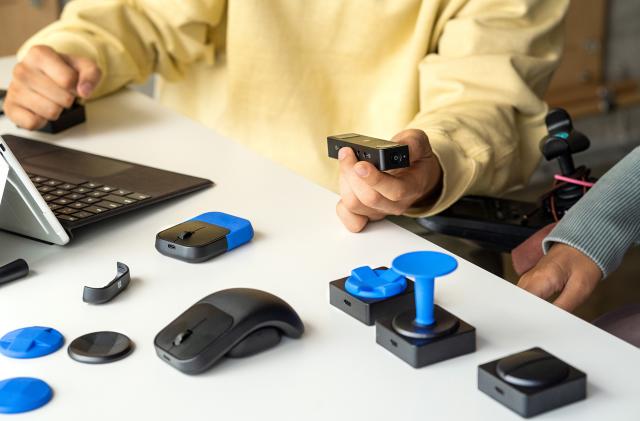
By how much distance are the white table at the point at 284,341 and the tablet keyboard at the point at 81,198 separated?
0.02 m

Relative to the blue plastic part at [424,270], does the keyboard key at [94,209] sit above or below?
below

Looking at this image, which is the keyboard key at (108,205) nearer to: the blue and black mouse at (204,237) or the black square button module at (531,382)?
the blue and black mouse at (204,237)

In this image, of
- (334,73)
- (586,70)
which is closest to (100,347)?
(334,73)

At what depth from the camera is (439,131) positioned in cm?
101

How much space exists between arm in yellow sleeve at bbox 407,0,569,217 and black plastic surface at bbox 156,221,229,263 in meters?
0.33

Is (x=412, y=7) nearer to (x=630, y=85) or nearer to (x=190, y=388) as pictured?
(x=190, y=388)

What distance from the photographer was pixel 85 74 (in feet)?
4.01

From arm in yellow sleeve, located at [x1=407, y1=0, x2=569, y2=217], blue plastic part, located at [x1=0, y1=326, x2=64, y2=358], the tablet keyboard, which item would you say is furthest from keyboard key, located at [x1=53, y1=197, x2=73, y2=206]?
arm in yellow sleeve, located at [x1=407, y1=0, x2=569, y2=217]

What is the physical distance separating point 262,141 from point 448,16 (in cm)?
38

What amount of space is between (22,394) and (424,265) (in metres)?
0.27

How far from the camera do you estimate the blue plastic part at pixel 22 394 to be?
0.57 meters

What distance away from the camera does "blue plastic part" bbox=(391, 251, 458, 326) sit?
58 cm

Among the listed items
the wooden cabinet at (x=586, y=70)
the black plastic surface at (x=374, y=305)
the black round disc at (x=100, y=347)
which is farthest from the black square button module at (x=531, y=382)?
the wooden cabinet at (x=586, y=70)

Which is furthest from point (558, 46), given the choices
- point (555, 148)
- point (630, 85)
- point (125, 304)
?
point (630, 85)
